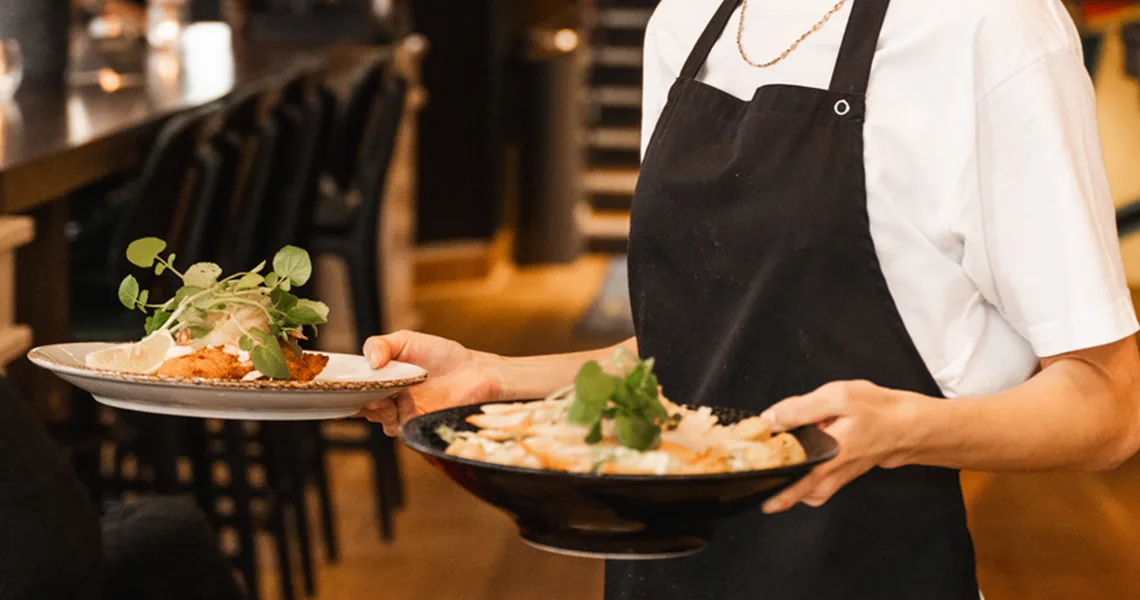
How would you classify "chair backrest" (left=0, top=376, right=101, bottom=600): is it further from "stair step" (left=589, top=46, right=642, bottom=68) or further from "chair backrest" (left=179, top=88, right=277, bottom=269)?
"stair step" (left=589, top=46, right=642, bottom=68)

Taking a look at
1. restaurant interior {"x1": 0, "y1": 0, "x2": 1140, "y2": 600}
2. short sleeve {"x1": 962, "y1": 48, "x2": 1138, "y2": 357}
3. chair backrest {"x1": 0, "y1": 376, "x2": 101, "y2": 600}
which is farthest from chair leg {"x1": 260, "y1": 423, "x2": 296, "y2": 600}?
short sleeve {"x1": 962, "y1": 48, "x2": 1138, "y2": 357}

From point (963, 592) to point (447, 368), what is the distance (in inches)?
20.1

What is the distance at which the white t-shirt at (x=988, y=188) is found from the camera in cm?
122

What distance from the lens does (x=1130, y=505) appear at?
156 inches

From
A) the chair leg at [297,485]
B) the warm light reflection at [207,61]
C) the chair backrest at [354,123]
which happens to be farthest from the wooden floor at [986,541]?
the warm light reflection at [207,61]

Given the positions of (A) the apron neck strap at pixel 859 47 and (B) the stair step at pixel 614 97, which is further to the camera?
(B) the stair step at pixel 614 97

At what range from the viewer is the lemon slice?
1.36m

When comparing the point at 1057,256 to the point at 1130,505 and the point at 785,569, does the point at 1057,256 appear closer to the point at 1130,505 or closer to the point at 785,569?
the point at 785,569

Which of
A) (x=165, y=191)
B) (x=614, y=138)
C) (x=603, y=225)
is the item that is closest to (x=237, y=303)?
(x=165, y=191)

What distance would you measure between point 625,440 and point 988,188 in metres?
0.39

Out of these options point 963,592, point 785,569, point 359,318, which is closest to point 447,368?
point 785,569

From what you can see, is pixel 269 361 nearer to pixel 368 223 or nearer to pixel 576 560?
pixel 368 223

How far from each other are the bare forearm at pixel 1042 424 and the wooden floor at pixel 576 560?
7.93ft

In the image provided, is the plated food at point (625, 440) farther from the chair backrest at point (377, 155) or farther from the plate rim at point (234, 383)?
the chair backrest at point (377, 155)
